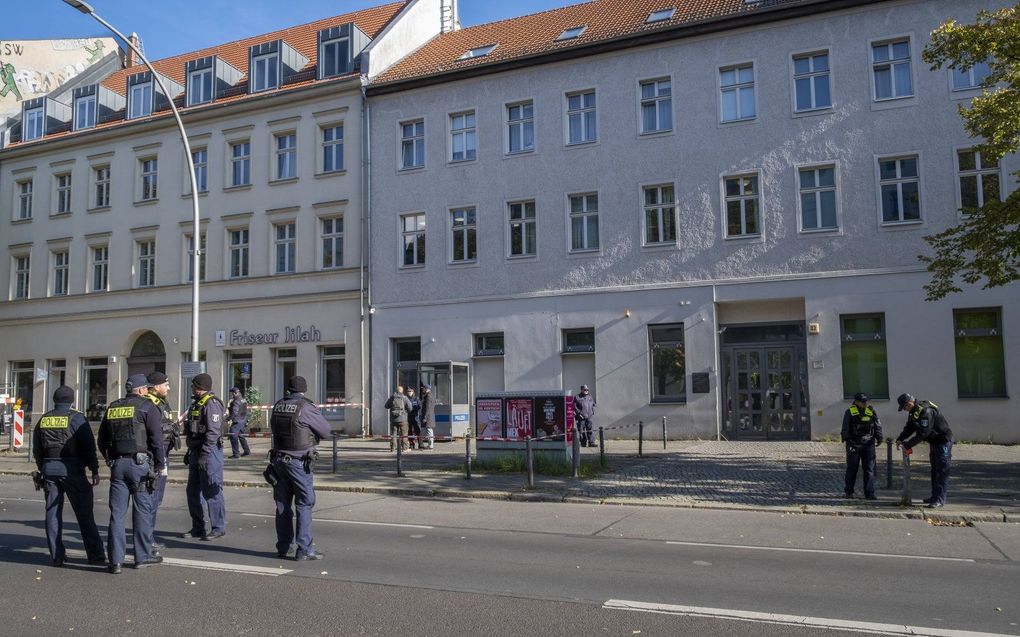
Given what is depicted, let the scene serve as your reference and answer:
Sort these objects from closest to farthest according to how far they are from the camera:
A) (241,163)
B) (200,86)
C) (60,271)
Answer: (241,163) < (200,86) < (60,271)

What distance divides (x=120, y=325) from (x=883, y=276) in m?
25.4

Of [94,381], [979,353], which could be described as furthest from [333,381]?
[979,353]

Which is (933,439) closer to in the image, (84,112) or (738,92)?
(738,92)

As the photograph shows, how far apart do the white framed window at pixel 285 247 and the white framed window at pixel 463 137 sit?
246 inches

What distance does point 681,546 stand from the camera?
934cm

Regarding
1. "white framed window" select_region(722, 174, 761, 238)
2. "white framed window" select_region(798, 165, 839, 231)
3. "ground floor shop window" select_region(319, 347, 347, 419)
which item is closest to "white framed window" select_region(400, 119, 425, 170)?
"ground floor shop window" select_region(319, 347, 347, 419)

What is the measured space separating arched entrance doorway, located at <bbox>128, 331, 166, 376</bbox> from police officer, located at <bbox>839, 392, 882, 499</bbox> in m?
24.9

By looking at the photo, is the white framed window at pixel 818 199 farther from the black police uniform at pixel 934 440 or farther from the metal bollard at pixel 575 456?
the black police uniform at pixel 934 440

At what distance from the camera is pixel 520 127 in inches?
999

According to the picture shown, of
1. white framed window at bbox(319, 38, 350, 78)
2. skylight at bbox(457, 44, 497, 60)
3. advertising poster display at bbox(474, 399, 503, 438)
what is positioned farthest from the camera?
white framed window at bbox(319, 38, 350, 78)

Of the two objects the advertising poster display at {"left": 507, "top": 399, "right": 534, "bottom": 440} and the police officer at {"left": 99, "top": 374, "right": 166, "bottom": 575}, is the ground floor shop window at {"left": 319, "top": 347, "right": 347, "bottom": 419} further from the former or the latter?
the police officer at {"left": 99, "top": 374, "right": 166, "bottom": 575}

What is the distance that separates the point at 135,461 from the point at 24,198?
3133 centimetres

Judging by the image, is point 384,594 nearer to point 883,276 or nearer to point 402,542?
point 402,542

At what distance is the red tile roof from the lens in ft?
78.4
